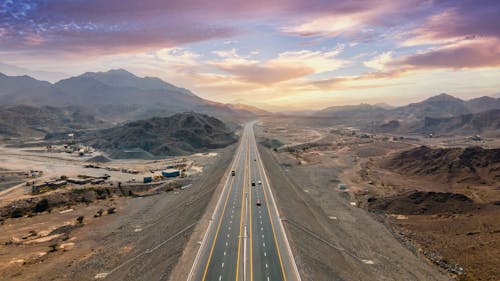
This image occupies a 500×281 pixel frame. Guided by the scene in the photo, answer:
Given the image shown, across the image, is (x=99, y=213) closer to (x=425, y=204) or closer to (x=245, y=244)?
(x=245, y=244)

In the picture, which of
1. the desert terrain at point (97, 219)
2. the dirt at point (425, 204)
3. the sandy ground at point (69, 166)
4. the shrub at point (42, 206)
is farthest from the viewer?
the sandy ground at point (69, 166)

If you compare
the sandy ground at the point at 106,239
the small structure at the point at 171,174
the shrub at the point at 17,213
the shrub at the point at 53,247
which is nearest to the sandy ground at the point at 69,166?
the small structure at the point at 171,174

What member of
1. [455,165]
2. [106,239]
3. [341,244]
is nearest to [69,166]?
[106,239]

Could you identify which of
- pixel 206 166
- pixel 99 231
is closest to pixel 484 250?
pixel 99 231

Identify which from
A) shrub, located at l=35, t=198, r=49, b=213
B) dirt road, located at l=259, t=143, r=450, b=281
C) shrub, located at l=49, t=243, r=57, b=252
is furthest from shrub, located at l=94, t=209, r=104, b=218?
dirt road, located at l=259, t=143, r=450, b=281

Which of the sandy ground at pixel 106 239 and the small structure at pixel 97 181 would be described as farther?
the small structure at pixel 97 181

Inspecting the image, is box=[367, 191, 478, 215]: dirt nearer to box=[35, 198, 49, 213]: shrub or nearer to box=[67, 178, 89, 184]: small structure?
box=[35, 198, 49, 213]: shrub

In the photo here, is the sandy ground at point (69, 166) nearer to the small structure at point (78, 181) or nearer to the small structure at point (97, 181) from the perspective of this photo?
the small structure at point (97, 181)

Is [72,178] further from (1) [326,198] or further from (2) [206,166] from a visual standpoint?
(1) [326,198]
